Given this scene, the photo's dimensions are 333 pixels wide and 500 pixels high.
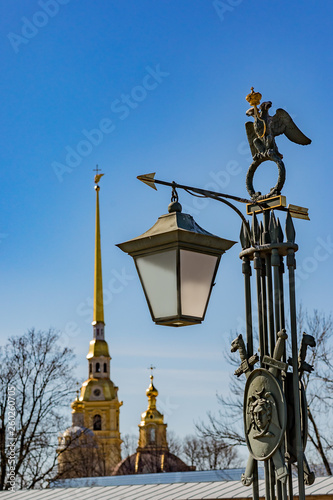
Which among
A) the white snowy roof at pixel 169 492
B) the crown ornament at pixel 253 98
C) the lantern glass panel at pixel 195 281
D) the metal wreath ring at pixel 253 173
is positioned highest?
the crown ornament at pixel 253 98

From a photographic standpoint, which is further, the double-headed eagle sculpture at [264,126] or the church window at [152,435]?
the church window at [152,435]

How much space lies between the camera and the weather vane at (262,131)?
448cm

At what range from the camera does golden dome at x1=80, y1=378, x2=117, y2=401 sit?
82938mm

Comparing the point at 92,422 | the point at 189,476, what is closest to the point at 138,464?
the point at 92,422

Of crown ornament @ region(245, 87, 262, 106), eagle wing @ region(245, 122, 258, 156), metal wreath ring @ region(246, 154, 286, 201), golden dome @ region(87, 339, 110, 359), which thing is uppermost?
golden dome @ region(87, 339, 110, 359)

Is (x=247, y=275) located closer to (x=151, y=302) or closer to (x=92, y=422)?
(x=151, y=302)

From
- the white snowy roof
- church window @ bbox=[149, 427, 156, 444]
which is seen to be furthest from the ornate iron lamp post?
church window @ bbox=[149, 427, 156, 444]

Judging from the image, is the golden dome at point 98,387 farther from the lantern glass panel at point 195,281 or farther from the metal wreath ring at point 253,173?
the lantern glass panel at point 195,281

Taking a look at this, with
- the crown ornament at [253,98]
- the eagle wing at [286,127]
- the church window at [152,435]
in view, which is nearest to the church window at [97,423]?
the church window at [152,435]

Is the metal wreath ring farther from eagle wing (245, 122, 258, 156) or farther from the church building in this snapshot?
the church building

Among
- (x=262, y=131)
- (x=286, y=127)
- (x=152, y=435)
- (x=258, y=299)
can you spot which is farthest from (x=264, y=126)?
(x=152, y=435)

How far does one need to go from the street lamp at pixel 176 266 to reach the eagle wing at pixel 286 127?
2.49 ft

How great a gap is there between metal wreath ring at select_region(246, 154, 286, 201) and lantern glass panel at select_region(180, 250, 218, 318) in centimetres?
46

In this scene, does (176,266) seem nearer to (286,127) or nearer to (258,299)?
(258,299)
